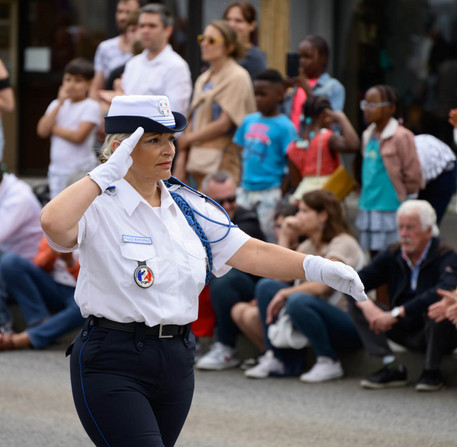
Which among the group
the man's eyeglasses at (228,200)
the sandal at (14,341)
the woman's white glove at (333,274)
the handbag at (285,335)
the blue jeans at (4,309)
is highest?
the woman's white glove at (333,274)

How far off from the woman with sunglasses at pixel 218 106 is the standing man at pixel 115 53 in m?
1.33

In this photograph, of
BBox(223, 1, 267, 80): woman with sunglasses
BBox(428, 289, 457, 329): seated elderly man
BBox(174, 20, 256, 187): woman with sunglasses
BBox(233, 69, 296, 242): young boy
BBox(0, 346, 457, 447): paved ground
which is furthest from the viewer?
BBox(223, 1, 267, 80): woman with sunglasses

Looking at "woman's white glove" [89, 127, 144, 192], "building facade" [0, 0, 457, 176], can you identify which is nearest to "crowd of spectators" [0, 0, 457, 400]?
"building facade" [0, 0, 457, 176]

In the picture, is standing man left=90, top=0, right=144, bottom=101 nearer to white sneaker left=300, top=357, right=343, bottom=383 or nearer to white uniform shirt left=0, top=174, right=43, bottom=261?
white uniform shirt left=0, top=174, right=43, bottom=261

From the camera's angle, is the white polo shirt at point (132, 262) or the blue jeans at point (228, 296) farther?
the blue jeans at point (228, 296)

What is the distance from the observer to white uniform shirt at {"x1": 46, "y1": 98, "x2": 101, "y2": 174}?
9.11 m

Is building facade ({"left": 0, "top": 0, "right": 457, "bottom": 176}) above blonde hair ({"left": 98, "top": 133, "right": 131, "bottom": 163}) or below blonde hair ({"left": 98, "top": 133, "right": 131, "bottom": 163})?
below

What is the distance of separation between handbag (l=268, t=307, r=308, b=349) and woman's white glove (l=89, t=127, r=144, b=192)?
142 inches

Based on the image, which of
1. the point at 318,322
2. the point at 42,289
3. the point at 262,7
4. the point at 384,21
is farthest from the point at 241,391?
the point at 384,21

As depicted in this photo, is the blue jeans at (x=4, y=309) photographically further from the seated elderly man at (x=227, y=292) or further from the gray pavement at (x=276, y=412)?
the seated elderly man at (x=227, y=292)

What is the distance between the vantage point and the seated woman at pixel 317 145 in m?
7.58

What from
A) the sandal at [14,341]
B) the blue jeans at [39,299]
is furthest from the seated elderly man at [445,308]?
the sandal at [14,341]

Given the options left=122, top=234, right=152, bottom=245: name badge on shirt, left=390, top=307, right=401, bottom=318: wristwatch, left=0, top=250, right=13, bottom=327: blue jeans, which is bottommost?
left=0, top=250, right=13, bottom=327: blue jeans

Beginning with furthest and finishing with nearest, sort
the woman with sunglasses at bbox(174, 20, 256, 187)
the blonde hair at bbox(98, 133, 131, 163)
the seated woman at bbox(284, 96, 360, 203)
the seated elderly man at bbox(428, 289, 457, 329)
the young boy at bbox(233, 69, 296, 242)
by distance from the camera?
the woman with sunglasses at bbox(174, 20, 256, 187) < the young boy at bbox(233, 69, 296, 242) < the seated woman at bbox(284, 96, 360, 203) < the seated elderly man at bbox(428, 289, 457, 329) < the blonde hair at bbox(98, 133, 131, 163)
